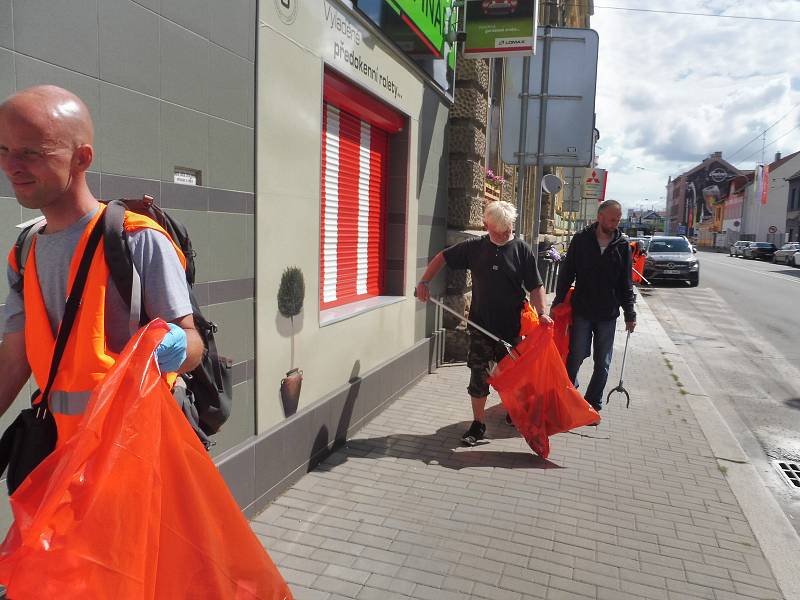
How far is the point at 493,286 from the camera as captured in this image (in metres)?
5.02

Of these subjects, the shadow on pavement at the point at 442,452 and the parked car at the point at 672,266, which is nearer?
the shadow on pavement at the point at 442,452

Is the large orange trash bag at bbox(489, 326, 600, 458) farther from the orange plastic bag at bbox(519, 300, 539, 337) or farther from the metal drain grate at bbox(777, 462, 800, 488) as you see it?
the metal drain grate at bbox(777, 462, 800, 488)

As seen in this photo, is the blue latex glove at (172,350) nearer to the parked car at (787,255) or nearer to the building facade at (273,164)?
the building facade at (273,164)

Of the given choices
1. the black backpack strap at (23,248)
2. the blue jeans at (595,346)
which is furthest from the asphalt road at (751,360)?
the black backpack strap at (23,248)

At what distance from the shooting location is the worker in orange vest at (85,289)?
1625 millimetres

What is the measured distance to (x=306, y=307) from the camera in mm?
4379

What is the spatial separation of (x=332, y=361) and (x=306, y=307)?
2.08 ft

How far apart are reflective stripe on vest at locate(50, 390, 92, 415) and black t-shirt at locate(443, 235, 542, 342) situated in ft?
12.0

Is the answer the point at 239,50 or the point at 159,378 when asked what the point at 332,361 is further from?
the point at 159,378

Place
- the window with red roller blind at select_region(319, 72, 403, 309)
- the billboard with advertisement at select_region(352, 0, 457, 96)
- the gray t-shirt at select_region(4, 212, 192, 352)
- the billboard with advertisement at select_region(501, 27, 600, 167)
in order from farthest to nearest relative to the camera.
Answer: the billboard with advertisement at select_region(501, 27, 600, 167) → the billboard with advertisement at select_region(352, 0, 457, 96) → the window with red roller blind at select_region(319, 72, 403, 309) → the gray t-shirt at select_region(4, 212, 192, 352)

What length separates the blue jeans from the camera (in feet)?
17.8

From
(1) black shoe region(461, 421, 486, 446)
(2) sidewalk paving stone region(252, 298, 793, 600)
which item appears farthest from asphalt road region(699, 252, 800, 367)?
(1) black shoe region(461, 421, 486, 446)

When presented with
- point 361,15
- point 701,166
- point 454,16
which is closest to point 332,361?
point 361,15

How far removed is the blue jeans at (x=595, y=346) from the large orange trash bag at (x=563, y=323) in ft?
0.14
